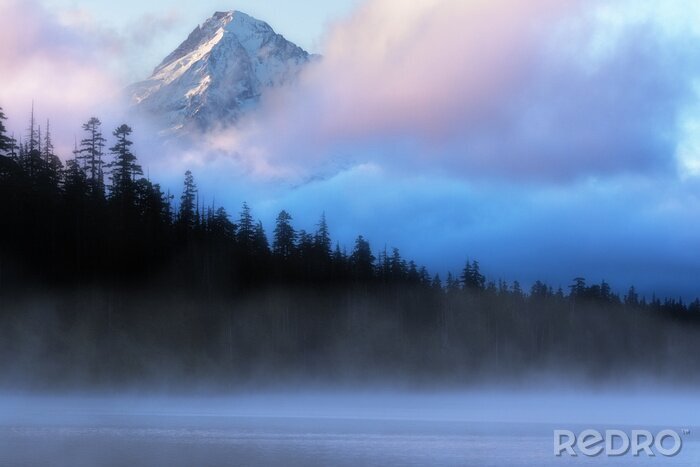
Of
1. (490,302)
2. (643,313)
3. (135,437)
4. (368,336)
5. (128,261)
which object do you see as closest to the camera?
(135,437)

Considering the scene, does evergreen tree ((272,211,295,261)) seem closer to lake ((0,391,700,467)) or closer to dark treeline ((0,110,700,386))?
dark treeline ((0,110,700,386))

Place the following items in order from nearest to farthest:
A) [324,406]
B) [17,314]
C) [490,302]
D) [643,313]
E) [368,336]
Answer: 1. [324,406]
2. [17,314]
3. [368,336]
4. [490,302]
5. [643,313]

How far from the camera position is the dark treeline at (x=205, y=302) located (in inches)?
3688

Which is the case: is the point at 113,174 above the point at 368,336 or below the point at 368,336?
above

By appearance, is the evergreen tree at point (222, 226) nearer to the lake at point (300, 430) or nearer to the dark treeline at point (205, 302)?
the dark treeline at point (205, 302)

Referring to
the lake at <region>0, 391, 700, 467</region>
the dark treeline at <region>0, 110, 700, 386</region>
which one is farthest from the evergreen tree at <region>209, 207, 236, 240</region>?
the lake at <region>0, 391, 700, 467</region>

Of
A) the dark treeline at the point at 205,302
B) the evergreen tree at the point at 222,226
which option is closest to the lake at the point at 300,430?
the dark treeline at the point at 205,302

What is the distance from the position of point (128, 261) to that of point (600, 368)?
74.1 meters

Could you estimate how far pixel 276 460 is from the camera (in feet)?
148

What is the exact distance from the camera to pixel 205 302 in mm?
107312

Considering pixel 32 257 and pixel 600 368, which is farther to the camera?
pixel 600 368

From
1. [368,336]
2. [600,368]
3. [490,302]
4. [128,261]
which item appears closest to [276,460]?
[128,261]

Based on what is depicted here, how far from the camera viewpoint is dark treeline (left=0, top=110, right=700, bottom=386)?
307 ft

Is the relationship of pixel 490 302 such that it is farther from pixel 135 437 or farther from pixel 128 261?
pixel 135 437
